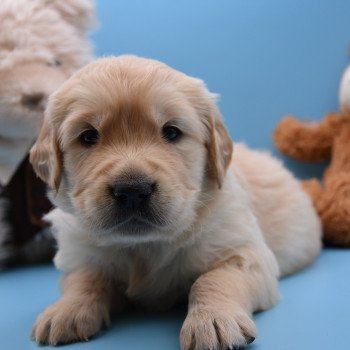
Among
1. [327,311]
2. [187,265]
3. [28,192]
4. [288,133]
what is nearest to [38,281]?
[28,192]

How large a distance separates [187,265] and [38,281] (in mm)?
846

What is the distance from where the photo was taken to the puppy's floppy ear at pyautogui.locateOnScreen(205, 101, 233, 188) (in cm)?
179

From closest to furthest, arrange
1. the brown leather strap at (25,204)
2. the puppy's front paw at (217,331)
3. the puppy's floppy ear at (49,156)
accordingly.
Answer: the puppy's front paw at (217,331)
the puppy's floppy ear at (49,156)
the brown leather strap at (25,204)

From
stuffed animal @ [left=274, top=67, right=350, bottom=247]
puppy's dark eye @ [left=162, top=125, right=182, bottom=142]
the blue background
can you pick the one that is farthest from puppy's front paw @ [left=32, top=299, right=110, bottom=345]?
the blue background

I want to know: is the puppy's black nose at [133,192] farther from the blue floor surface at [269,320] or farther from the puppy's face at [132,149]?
the blue floor surface at [269,320]

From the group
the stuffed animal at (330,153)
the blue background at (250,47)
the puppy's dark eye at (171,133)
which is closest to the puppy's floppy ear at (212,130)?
the puppy's dark eye at (171,133)

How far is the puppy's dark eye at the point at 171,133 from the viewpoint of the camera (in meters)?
1.66

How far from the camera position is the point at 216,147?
1783 millimetres

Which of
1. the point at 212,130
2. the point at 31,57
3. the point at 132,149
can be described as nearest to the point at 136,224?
the point at 132,149

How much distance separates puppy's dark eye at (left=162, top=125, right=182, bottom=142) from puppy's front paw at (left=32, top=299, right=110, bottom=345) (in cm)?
51

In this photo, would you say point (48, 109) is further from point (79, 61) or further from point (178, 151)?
point (79, 61)

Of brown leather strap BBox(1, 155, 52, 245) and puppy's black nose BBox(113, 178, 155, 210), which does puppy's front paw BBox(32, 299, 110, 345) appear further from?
brown leather strap BBox(1, 155, 52, 245)

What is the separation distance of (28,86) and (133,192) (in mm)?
977

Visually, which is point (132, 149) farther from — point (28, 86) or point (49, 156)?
point (28, 86)
